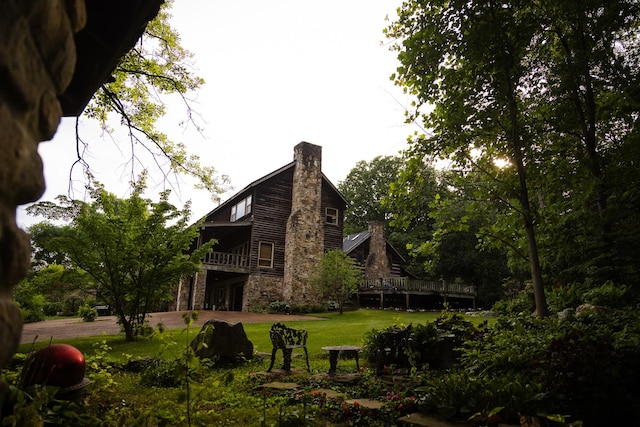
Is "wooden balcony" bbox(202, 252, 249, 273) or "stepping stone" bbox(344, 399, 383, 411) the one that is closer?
"stepping stone" bbox(344, 399, 383, 411)

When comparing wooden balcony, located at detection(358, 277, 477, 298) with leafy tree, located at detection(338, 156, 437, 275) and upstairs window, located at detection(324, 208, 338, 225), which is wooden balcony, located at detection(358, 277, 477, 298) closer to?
leafy tree, located at detection(338, 156, 437, 275)

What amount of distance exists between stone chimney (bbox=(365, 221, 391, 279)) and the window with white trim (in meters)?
9.15

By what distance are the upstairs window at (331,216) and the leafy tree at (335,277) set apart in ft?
16.6

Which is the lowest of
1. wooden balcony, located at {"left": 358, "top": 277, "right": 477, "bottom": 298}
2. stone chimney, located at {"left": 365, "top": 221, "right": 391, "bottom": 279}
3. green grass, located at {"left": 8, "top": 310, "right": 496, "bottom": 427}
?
green grass, located at {"left": 8, "top": 310, "right": 496, "bottom": 427}

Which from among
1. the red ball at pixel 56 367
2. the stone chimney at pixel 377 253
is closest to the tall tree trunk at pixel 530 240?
the red ball at pixel 56 367

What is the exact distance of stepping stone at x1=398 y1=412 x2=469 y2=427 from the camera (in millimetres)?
3648

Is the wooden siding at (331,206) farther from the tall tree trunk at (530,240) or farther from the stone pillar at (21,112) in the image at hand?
the stone pillar at (21,112)

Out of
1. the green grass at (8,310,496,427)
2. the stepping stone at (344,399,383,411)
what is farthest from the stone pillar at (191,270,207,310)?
the stepping stone at (344,399,383,411)

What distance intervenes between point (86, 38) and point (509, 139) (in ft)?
26.5

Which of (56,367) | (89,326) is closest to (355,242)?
(89,326)

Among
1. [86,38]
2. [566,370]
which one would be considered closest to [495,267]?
[566,370]

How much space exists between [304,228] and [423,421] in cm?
2181

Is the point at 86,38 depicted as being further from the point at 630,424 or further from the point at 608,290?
the point at 608,290

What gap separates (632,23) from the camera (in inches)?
403
